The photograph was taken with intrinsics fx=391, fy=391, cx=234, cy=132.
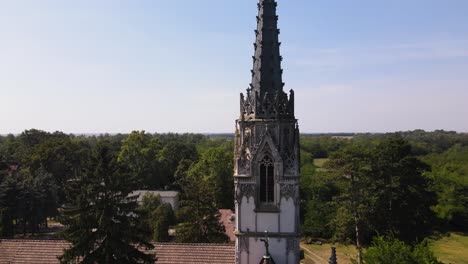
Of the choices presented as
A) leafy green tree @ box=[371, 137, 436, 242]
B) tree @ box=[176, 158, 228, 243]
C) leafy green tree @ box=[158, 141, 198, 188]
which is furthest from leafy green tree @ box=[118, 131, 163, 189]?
leafy green tree @ box=[371, 137, 436, 242]

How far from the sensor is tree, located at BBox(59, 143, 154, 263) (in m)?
17.4

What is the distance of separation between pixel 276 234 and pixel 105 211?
7.79 metres

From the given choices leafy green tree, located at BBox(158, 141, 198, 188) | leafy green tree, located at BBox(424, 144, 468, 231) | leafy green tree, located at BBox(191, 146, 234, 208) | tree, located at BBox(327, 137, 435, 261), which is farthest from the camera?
leafy green tree, located at BBox(158, 141, 198, 188)

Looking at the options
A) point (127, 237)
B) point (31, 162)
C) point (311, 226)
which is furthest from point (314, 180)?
point (31, 162)

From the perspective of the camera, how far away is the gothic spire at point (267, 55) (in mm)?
18078

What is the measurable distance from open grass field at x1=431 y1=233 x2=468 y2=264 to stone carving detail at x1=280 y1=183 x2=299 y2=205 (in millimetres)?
29163

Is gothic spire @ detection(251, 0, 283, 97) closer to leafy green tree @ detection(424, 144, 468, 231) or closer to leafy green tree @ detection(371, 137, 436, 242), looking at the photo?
leafy green tree @ detection(371, 137, 436, 242)

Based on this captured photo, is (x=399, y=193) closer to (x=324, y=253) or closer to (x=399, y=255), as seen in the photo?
(x=324, y=253)

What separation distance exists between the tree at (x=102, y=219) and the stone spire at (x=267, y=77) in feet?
22.0

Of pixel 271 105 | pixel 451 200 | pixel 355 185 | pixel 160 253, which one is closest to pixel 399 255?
pixel 271 105

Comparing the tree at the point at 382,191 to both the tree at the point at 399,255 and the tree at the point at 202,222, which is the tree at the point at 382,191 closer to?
the tree at the point at 202,222

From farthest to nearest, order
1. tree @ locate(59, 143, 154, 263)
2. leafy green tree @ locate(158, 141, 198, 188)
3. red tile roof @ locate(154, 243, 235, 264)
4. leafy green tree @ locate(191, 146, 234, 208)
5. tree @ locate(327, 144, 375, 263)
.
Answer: leafy green tree @ locate(158, 141, 198, 188) < leafy green tree @ locate(191, 146, 234, 208) < tree @ locate(327, 144, 375, 263) < red tile roof @ locate(154, 243, 235, 264) < tree @ locate(59, 143, 154, 263)

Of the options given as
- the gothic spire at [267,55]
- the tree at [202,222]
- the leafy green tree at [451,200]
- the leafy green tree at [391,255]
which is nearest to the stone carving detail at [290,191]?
the gothic spire at [267,55]

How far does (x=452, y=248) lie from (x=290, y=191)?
1413 inches
